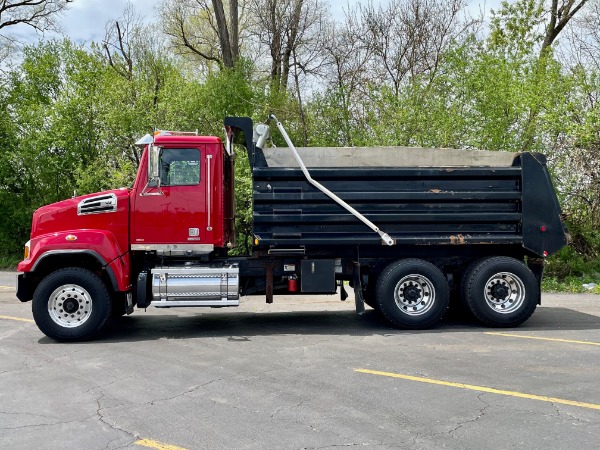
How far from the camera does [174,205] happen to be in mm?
9039

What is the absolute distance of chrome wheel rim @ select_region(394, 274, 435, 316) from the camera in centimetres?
934

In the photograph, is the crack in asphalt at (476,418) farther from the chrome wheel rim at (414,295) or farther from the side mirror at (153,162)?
the side mirror at (153,162)

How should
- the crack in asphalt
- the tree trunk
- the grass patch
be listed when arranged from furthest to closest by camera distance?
the tree trunk
the grass patch
the crack in asphalt

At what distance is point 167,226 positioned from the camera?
906 cm

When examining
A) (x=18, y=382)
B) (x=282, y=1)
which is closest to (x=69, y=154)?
(x=282, y=1)

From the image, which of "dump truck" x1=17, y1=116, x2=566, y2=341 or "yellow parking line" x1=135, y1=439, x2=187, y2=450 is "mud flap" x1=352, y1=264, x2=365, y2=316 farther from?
"yellow parking line" x1=135, y1=439, x2=187, y2=450

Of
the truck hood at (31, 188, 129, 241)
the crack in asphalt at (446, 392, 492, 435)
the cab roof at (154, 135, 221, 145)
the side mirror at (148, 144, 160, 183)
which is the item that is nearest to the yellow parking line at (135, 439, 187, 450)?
the crack in asphalt at (446, 392, 492, 435)

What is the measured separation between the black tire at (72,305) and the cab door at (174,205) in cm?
86

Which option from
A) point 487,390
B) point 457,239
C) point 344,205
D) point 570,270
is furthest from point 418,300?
point 570,270

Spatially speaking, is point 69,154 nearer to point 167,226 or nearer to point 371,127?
point 371,127

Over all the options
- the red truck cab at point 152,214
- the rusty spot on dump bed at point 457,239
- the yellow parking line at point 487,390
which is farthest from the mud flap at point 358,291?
the yellow parking line at point 487,390

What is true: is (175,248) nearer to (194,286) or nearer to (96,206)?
(194,286)

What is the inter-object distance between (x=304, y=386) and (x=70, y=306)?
4244 mm

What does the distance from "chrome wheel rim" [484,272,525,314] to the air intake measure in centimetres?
590
